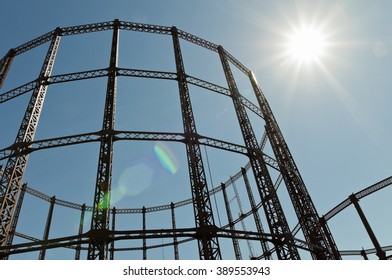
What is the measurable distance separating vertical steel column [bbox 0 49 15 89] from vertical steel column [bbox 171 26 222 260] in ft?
36.0

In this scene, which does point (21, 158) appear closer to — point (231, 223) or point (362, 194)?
point (231, 223)

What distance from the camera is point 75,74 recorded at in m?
14.5

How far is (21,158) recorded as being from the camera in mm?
11625

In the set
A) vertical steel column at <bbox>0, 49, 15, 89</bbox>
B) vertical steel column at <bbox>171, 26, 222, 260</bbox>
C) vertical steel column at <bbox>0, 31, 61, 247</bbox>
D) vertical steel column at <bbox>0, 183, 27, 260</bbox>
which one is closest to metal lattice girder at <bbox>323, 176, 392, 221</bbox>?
vertical steel column at <bbox>171, 26, 222, 260</bbox>

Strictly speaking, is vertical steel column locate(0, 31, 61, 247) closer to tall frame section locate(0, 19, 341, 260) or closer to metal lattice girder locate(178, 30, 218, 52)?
tall frame section locate(0, 19, 341, 260)

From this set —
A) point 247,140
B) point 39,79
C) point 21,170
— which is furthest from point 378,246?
point 39,79

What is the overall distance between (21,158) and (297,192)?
569 inches

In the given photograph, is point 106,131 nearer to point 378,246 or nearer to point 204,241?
point 204,241

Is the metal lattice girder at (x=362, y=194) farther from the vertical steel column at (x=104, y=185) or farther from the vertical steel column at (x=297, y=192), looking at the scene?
the vertical steel column at (x=104, y=185)

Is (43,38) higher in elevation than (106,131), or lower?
higher

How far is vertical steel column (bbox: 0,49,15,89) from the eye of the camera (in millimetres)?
17156

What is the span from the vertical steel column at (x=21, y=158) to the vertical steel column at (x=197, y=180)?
6949 millimetres

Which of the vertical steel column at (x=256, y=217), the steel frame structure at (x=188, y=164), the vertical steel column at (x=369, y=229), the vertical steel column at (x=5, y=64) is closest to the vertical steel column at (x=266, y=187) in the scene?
the steel frame structure at (x=188, y=164)

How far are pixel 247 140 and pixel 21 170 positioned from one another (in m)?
10.8
